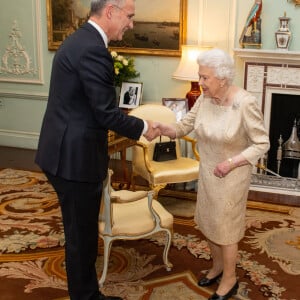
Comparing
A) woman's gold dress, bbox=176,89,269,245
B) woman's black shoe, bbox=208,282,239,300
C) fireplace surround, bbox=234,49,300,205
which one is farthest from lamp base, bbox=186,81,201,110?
woman's black shoe, bbox=208,282,239,300

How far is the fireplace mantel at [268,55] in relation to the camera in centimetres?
499

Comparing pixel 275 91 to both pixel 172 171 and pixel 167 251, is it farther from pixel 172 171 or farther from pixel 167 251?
pixel 167 251

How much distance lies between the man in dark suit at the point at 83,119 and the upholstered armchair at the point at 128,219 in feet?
1.41

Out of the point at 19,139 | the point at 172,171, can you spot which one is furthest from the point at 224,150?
the point at 19,139

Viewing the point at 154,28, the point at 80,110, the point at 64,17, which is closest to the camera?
the point at 80,110

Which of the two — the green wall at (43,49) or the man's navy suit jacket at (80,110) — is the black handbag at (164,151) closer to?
the green wall at (43,49)

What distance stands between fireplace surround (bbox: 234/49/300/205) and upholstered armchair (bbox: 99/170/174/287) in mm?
2165

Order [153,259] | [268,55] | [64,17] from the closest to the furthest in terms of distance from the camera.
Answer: [153,259] < [268,55] < [64,17]

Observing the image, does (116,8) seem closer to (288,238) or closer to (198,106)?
(198,106)

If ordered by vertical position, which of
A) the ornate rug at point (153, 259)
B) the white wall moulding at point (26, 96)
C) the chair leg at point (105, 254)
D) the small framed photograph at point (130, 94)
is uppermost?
the small framed photograph at point (130, 94)

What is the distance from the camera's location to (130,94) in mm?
5703

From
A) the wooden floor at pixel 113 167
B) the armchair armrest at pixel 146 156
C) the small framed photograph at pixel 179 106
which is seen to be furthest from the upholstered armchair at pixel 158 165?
the wooden floor at pixel 113 167

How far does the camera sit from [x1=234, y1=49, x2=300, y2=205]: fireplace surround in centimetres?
511

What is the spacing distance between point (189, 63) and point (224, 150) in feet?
8.12
